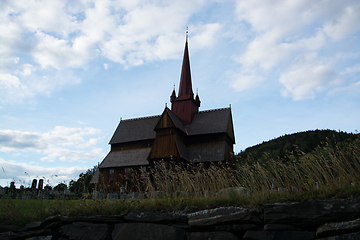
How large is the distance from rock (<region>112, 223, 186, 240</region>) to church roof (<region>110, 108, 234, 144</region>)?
76.5 feet

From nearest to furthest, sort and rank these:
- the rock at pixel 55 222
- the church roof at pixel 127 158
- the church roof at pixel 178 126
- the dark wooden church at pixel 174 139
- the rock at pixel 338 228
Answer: the rock at pixel 338 228
the rock at pixel 55 222
the dark wooden church at pixel 174 139
the church roof at pixel 178 126
the church roof at pixel 127 158

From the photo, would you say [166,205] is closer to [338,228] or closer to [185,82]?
[338,228]

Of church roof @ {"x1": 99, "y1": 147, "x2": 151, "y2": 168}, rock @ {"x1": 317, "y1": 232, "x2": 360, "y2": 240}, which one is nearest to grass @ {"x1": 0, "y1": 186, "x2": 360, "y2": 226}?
rock @ {"x1": 317, "y1": 232, "x2": 360, "y2": 240}

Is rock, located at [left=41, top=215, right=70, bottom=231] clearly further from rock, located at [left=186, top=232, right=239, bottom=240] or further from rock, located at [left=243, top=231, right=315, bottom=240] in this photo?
rock, located at [left=243, top=231, right=315, bottom=240]

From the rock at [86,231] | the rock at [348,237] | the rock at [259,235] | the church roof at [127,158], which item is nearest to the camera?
the rock at [348,237]

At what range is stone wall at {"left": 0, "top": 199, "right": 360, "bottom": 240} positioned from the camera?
529 centimetres

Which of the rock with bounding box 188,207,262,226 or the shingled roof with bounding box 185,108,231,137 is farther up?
the shingled roof with bounding box 185,108,231,137

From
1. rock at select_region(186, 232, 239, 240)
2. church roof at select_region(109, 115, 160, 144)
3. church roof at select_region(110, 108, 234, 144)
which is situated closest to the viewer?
rock at select_region(186, 232, 239, 240)

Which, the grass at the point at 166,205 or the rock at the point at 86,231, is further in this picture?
the rock at the point at 86,231

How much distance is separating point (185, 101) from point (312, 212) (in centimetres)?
3089

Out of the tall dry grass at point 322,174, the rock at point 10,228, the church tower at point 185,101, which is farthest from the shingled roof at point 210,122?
the rock at point 10,228

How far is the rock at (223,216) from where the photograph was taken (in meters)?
Answer: 5.72

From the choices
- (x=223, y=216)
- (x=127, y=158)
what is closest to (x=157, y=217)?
(x=223, y=216)

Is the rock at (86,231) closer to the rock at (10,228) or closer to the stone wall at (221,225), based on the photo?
the stone wall at (221,225)
